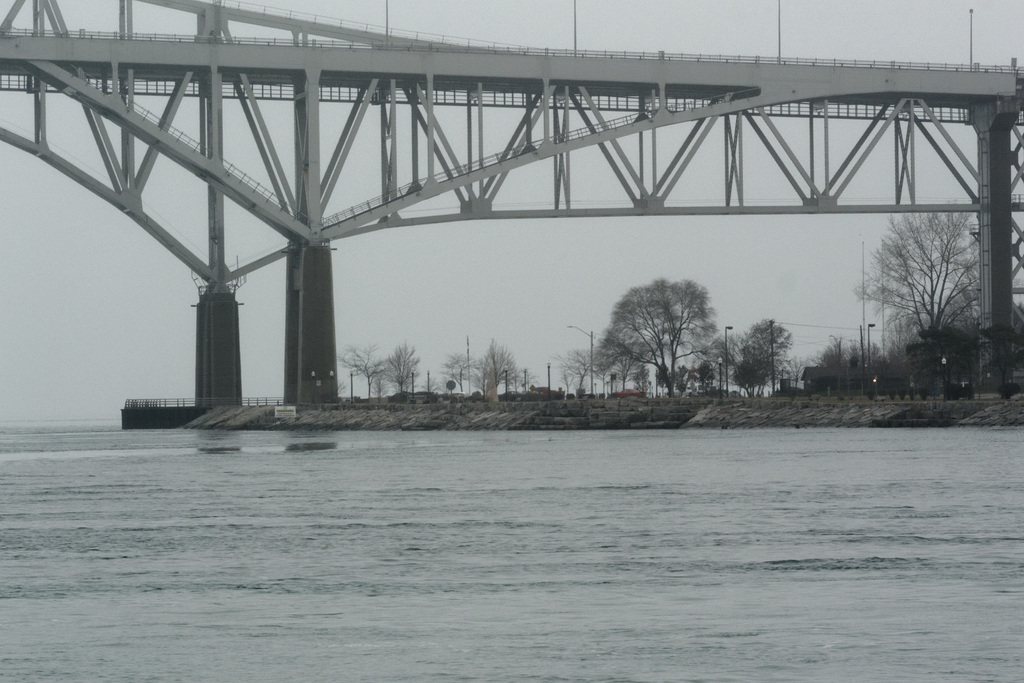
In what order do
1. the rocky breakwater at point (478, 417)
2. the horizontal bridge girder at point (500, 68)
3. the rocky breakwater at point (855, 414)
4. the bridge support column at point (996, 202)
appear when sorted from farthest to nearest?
the rocky breakwater at point (478, 417), the bridge support column at point (996, 202), the horizontal bridge girder at point (500, 68), the rocky breakwater at point (855, 414)

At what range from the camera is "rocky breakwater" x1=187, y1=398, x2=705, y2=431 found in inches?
3920

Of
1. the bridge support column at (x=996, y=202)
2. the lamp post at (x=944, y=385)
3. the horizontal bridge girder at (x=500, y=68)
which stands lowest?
the lamp post at (x=944, y=385)

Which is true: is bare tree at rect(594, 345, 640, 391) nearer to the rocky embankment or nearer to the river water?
the rocky embankment

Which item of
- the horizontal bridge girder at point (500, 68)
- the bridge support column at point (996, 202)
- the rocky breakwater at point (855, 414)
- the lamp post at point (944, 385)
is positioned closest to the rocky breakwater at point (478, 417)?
the rocky breakwater at point (855, 414)

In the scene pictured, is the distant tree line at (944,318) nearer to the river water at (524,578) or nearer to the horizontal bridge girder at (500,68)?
the horizontal bridge girder at (500,68)

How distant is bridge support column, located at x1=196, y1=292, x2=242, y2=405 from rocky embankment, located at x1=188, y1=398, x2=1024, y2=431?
1.44 meters

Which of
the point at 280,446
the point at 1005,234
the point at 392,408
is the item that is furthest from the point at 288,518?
the point at 392,408

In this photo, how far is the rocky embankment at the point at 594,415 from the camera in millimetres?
89125

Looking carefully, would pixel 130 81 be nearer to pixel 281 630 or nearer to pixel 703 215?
pixel 703 215

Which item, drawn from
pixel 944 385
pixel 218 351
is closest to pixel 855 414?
pixel 944 385

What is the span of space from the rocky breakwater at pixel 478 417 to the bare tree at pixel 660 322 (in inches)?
1931

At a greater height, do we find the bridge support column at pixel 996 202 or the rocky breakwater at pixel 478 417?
the bridge support column at pixel 996 202

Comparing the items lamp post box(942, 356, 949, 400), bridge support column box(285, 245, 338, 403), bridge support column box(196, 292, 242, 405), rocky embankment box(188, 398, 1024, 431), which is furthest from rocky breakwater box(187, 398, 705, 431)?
lamp post box(942, 356, 949, 400)

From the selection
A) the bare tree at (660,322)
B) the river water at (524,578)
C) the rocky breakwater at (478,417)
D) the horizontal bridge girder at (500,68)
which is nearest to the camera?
the river water at (524,578)
